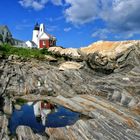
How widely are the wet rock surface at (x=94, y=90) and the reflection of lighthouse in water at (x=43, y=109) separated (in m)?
1.44

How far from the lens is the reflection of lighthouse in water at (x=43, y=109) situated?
4072cm

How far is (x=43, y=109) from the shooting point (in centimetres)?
4416

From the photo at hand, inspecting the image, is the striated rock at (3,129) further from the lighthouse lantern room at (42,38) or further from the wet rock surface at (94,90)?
the lighthouse lantern room at (42,38)

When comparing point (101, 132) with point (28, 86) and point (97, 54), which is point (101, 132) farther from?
point (97, 54)

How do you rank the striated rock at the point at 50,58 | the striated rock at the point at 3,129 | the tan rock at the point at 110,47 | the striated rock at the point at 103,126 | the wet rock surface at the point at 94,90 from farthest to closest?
the striated rock at the point at 50,58 → the tan rock at the point at 110,47 → the wet rock surface at the point at 94,90 → the striated rock at the point at 3,129 → the striated rock at the point at 103,126

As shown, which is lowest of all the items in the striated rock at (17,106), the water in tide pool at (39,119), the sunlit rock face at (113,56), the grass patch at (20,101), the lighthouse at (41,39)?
the water in tide pool at (39,119)

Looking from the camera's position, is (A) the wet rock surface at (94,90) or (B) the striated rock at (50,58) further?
(B) the striated rock at (50,58)

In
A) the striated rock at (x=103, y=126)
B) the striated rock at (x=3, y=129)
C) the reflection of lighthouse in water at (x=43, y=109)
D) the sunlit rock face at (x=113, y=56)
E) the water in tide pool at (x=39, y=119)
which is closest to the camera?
the striated rock at (x=103, y=126)

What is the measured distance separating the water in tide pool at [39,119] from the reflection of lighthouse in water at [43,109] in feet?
1.60

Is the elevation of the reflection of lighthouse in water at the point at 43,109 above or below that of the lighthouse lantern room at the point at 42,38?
below

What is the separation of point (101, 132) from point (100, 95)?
1845cm

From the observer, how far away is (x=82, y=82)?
57031 millimetres

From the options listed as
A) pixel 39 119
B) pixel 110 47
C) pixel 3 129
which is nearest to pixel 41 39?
pixel 110 47

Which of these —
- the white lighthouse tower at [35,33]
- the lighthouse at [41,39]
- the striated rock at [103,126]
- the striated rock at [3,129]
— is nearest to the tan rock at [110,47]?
the striated rock at [103,126]
